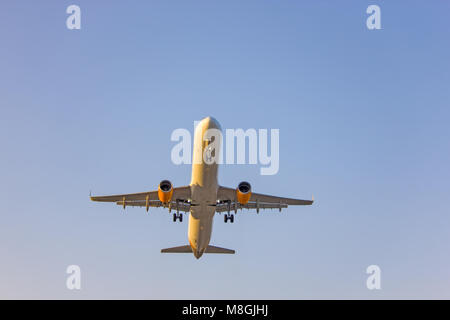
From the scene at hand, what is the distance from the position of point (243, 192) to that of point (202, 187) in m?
3.28

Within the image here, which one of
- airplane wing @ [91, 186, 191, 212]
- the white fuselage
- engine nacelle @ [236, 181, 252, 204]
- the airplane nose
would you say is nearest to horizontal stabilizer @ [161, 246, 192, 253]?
airplane wing @ [91, 186, 191, 212]

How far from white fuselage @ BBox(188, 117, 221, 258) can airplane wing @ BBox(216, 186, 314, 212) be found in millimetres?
1357

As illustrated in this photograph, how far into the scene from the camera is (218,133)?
135 feet

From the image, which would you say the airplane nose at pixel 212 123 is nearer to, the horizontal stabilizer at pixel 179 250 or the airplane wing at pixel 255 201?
the airplane wing at pixel 255 201

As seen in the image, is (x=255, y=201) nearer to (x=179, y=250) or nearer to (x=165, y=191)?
(x=165, y=191)

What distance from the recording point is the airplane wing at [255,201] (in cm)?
4544

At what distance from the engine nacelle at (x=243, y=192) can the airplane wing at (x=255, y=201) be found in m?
1.65

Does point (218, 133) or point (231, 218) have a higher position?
point (218, 133)

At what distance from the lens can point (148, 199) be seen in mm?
47625

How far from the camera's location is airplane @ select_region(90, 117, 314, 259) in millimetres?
41688
